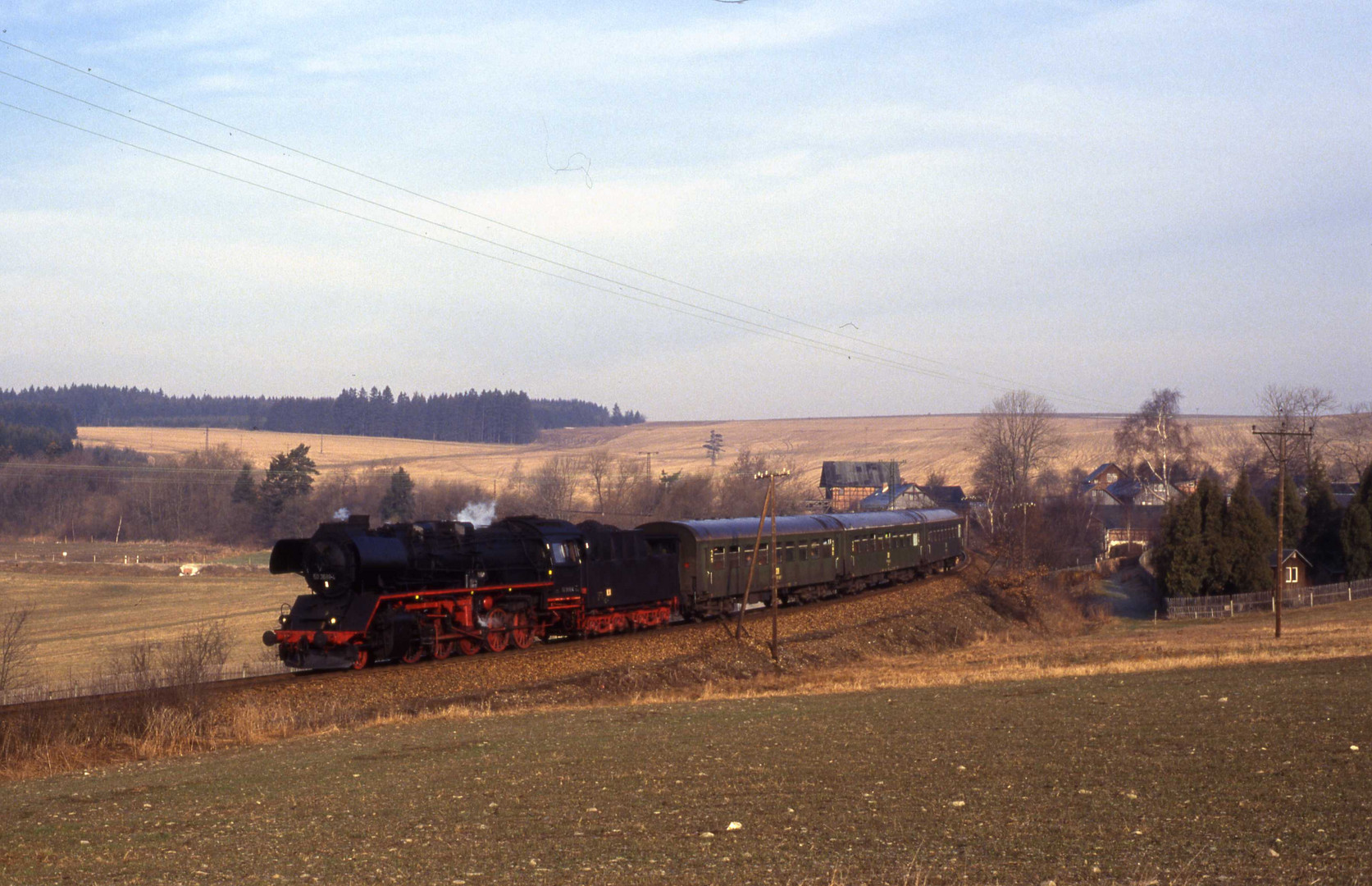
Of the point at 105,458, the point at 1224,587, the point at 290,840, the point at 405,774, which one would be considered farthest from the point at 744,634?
the point at 105,458

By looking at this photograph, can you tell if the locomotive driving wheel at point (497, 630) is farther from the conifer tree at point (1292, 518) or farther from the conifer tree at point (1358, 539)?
the conifer tree at point (1358, 539)

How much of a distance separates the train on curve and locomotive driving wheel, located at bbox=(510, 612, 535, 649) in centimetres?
4

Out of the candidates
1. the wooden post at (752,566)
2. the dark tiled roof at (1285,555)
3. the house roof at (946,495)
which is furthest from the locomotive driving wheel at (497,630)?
the house roof at (946,495)

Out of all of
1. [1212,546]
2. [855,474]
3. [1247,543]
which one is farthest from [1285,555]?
[855,474]

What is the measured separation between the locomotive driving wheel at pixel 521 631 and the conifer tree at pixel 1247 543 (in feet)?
175

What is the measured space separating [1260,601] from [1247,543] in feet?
13.8

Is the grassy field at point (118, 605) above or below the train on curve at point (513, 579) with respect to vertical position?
below

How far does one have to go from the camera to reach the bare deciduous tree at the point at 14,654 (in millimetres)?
31347

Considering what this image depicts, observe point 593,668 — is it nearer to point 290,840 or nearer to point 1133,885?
point 290,840

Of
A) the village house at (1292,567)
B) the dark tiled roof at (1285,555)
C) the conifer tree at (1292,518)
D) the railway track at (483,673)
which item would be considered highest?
the conifer tree at (1292,518)

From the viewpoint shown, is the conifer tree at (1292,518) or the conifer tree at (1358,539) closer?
the conifer tree at (1358,539)

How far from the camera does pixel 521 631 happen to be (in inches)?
1371

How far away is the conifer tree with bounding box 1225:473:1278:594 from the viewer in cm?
7100

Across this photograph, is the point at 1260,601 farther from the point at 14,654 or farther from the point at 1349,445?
the point at 1349,445
